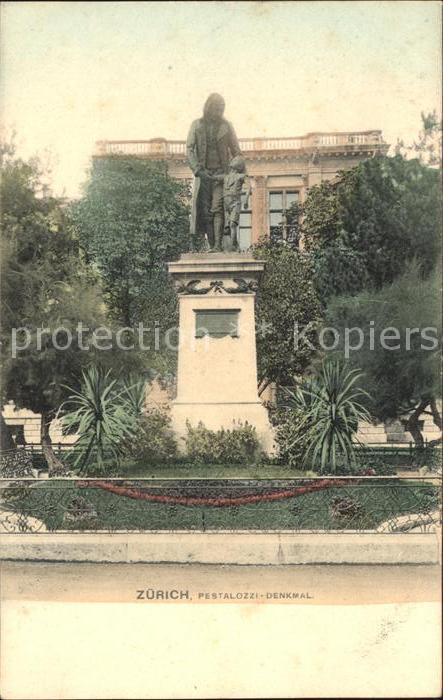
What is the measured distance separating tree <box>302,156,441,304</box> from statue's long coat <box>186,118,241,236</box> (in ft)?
16.3

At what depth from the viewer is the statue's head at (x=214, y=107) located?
525 inches

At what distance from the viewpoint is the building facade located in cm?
3238

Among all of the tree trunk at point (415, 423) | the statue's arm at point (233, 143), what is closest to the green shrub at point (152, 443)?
the statue's arm at point (233, 143)

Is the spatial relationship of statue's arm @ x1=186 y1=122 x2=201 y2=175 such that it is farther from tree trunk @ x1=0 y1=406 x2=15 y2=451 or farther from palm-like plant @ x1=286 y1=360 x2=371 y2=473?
tree trunk @ x1=0 y1=406 x2=15 y2=451

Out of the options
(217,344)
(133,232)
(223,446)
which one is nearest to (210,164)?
(217,344)

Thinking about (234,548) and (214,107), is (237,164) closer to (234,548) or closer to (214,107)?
(214,107)

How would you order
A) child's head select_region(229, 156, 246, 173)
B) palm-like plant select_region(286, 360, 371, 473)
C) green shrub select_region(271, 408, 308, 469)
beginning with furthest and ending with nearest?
child's head select_region(229, 156, 246, 173), green shrub select_region(271, 408, 308, 469), palm-like plant select_region(286, 360, 371, 473)

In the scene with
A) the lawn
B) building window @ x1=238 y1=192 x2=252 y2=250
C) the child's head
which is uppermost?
building window @ x1=238 y1=192 x2=252 y2=250

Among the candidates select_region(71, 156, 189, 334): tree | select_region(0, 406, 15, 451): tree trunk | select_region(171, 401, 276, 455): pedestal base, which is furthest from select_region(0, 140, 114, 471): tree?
select_region(71, 156, 189, 334): tree

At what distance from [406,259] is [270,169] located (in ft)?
57.2

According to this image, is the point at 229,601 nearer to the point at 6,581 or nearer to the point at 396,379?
the point at 6,581

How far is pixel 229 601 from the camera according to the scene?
308 inches

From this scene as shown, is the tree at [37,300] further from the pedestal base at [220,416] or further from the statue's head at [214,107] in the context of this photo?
the statue's head at [214,107]

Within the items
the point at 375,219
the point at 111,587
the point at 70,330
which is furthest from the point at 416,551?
the point at 375,219
